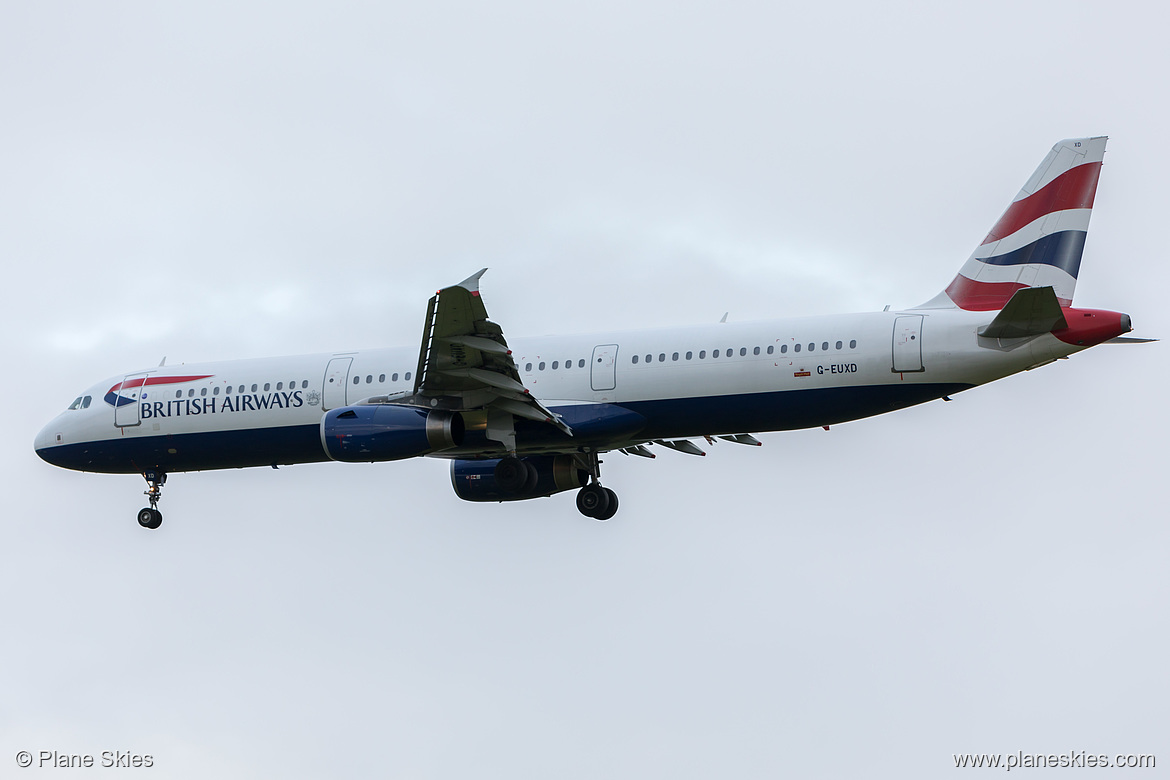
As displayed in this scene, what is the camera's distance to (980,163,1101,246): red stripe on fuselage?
25.0m

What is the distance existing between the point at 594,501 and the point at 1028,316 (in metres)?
10.3

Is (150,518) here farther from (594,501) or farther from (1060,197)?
(1060,197)

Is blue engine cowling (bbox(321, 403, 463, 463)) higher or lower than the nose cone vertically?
lower

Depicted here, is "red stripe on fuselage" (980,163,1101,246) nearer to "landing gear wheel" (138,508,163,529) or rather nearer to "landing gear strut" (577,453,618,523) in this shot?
"landing gear strut" (577,453,618,523)

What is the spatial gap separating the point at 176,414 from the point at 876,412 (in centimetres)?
1447

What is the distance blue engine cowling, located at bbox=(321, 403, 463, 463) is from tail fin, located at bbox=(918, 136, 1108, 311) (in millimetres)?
9035

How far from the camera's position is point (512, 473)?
2930 centimetres

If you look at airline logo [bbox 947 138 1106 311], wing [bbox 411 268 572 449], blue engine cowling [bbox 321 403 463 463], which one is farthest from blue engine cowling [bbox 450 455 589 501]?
airline logo [bbox 947 138 1106 311]

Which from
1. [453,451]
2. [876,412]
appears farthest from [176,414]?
[876,412]

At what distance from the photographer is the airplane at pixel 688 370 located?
79.3 feet

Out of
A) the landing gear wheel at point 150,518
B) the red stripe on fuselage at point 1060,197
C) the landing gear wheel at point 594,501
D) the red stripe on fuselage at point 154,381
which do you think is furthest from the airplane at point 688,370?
the landing gear wheel at point 150,518

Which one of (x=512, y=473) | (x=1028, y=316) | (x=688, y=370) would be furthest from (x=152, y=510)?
(x=1028, y=316)

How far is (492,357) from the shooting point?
2500 centimetres

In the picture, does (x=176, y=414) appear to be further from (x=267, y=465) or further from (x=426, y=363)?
(x=426, y=363)
